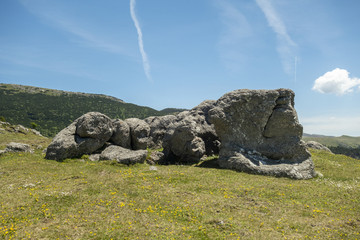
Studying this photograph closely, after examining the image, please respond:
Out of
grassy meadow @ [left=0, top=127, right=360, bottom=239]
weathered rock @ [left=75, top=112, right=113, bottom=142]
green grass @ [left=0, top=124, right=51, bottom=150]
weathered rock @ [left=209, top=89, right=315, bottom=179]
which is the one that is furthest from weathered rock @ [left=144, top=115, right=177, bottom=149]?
grassy meadow @ [left=0, top=127, right=360, bottom=239]

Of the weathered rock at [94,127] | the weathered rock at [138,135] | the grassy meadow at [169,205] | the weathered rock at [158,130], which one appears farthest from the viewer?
the weathered rock at [158,130]

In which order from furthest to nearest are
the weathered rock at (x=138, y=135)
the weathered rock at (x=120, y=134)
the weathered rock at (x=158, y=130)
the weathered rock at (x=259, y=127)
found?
the weathered rock at (x=158, y=130), the weathered rock at (x=138, y=135), the weathered rock at (x=120, y=134), the weathered rock at (x=259, y=127)

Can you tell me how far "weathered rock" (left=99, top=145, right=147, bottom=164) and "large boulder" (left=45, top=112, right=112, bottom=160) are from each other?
8.47 feet

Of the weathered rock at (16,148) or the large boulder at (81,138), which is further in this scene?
the weathered rock at (16,148)

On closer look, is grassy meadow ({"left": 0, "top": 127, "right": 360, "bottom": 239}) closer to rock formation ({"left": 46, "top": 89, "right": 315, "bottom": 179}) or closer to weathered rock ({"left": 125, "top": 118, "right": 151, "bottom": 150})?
rock formation ({"left": 46, "top": 89, "right": 315, "bottom": 179})

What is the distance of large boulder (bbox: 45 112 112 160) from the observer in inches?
1203

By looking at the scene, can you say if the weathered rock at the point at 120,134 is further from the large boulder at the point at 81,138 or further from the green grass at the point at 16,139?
the green grass at the point at 16,139

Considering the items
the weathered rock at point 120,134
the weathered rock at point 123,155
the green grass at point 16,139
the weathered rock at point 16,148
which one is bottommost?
the green grass at point 16,139

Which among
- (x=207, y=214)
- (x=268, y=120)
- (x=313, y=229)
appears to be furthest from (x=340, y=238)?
(x=268, y=120)

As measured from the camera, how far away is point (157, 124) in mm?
52656

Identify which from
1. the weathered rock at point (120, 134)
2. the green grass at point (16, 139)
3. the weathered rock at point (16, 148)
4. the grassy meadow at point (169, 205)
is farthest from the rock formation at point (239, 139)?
the green grass at point (16, 139)

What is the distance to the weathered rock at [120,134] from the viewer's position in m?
37.1

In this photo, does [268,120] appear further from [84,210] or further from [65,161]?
[65,161]

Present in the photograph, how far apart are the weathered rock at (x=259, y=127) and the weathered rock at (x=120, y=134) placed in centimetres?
1547
